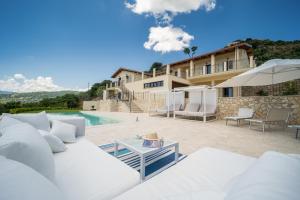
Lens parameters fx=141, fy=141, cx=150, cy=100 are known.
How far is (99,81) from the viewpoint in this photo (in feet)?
126

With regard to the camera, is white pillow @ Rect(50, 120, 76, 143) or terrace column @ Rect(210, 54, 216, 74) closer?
white pillow @ Rect(50, 120, 76, 143)

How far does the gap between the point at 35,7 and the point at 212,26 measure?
18.3 m

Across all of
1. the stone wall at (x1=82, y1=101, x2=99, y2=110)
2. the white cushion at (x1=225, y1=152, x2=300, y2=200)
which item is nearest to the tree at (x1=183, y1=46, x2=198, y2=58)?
the stone wall at (x1=82, y1=101, x2=99, y2=110)

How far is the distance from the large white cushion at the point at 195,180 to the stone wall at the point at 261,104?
21.7 feet

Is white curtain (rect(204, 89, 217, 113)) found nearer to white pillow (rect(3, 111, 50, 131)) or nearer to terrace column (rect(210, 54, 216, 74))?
terrace column (rect(210, 54, 216, 74))

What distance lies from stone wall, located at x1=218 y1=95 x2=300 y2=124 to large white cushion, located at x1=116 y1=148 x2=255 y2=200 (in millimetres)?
6605

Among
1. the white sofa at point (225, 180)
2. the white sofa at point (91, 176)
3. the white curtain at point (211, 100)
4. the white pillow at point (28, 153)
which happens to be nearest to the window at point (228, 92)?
the white curtain at point (211, 100)

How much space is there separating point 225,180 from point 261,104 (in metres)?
7.95

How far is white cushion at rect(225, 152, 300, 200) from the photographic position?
591mm

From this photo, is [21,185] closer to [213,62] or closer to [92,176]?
[92,176]

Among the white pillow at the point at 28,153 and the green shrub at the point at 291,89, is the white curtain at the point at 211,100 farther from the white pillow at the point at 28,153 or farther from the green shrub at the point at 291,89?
the white pillow at the point at 28,153

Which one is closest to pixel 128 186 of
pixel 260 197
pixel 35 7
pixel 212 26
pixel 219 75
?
pixel 260 197

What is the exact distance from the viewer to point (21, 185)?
1.84 ft

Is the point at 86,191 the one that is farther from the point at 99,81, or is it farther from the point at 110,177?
the point at 99,81
